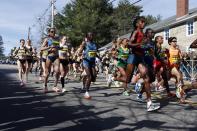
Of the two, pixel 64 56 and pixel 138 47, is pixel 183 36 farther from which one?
pixel 138 47

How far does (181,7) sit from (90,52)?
1222 inches

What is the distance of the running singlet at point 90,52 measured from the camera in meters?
12.3

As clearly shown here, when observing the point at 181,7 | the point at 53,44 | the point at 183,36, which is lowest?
the point at 53,44

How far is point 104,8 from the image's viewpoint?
73.2m

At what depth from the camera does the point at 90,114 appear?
29.9ft

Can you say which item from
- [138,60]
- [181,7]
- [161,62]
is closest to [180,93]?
[161,62]

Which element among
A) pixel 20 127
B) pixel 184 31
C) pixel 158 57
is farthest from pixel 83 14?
pixel 20 127

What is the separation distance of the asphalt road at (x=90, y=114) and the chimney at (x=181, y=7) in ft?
99.6

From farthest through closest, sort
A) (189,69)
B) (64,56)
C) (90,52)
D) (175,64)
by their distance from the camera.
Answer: (189,69) < (64,56) < (90,52) < (175,64)

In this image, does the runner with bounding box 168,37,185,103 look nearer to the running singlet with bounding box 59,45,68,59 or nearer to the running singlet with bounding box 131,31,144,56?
the running singlet with bounding box 131,31,144,56

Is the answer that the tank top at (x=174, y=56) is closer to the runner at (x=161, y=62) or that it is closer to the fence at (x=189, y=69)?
the runner at (x=161, y=62)

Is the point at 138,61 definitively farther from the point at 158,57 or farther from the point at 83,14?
the point at 83,14

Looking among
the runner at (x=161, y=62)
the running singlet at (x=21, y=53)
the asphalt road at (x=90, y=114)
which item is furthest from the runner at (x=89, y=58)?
the running singlet at (x=21, y=53)

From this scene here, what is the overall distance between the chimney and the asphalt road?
30.3 m
